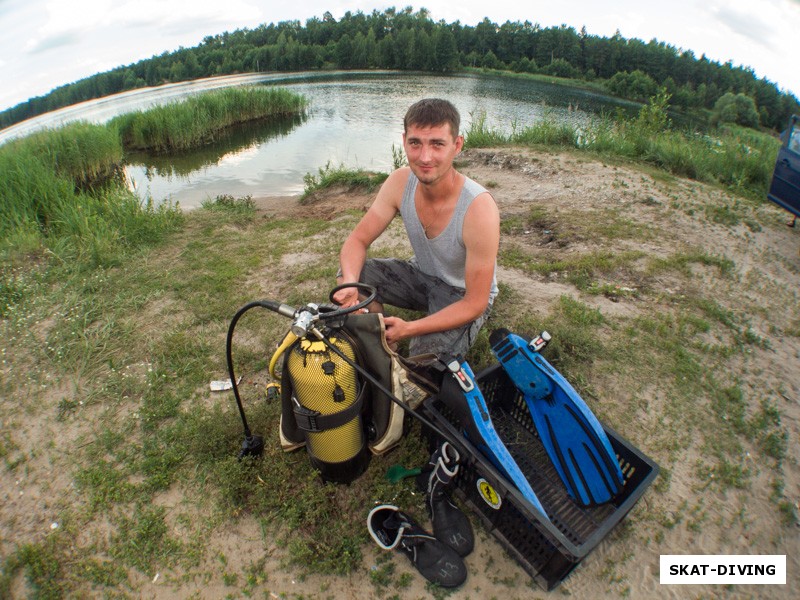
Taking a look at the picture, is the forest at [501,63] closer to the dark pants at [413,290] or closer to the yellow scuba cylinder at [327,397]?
the dark pants at [413,290]

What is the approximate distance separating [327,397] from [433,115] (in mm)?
1691

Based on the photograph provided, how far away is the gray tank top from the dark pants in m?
0.08

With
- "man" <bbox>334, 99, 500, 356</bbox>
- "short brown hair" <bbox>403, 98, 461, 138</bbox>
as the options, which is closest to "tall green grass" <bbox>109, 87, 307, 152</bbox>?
"man" <bbox>334, 99, 500, 356</bbox>

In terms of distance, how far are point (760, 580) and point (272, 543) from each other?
242 centimetres

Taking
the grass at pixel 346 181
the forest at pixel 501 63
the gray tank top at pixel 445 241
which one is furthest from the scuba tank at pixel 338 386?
the forest at pixel 501 63

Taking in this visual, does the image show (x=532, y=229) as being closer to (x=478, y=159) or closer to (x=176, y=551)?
(x=478, y=159)

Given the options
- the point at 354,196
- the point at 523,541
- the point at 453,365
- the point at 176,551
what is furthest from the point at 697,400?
the point at 354,196

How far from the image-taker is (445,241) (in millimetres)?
2635

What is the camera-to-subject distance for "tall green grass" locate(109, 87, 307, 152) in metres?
13.2

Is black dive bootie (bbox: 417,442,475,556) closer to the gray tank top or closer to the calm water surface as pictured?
the gray tank top

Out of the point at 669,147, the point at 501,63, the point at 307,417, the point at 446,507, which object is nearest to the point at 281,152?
the point at 669,147

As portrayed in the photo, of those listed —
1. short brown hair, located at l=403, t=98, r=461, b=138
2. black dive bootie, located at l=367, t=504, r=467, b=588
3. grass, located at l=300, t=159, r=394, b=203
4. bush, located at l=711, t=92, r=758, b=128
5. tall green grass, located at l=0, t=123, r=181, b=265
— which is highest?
short brown hair, located at l=403, t=98, r=461, b=138

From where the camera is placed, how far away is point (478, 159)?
329 inches

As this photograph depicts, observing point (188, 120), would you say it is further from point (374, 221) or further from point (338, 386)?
point (338, 386)
